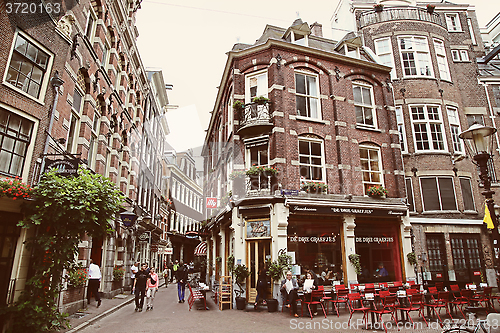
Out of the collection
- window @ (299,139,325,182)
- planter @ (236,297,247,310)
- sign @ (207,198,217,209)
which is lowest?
planter @ (236,297,247,310)

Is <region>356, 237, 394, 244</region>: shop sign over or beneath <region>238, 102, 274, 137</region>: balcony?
beneath

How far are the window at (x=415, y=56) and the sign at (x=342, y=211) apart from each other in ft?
31.3

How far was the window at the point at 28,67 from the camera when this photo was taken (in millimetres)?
9039

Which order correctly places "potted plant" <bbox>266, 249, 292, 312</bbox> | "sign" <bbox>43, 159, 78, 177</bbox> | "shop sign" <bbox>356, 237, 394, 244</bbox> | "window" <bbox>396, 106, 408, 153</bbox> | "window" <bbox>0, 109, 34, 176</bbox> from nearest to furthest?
1. "window" <bbox>0, 109, 34, 176</bbox>
2. "sign" <bbox>43, 159, 78, 177</bbox>
3. "potted plant" <bbox>266, 249, 292, 312</bbox>
4. "shop sign" <bbox>356, 237, 394, 244</bbox>
5. "window" <bbox>396, 106, 408, 153</bbox>

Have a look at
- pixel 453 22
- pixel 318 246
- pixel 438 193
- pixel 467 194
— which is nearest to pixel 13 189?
pixel 318 246

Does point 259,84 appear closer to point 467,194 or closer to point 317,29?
point 317,29

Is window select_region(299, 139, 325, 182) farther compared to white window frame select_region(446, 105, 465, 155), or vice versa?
white window frame select_region(446, 105, 465, 155)

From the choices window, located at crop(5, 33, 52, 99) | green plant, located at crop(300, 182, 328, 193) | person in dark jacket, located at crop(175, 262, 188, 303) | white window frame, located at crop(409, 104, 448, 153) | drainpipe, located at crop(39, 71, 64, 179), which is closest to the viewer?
window, located at crop(5, 33, 52, 99)

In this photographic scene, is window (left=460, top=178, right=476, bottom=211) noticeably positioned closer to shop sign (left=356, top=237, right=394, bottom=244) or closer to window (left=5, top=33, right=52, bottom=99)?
shop sign (left=356, top=237, right=394, bottom=244)

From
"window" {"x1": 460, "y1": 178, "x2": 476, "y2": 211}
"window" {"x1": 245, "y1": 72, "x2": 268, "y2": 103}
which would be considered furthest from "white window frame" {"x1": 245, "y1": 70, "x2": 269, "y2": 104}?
"window" {"x1": 460, "y1": 178, "x2": 476, "y2": 211}

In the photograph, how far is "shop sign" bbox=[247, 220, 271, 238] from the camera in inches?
548

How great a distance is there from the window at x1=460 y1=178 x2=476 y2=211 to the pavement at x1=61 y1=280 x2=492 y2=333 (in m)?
10.4

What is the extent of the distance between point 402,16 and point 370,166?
11178 millimetres

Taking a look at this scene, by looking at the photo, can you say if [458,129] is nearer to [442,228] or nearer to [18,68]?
[442,228]
